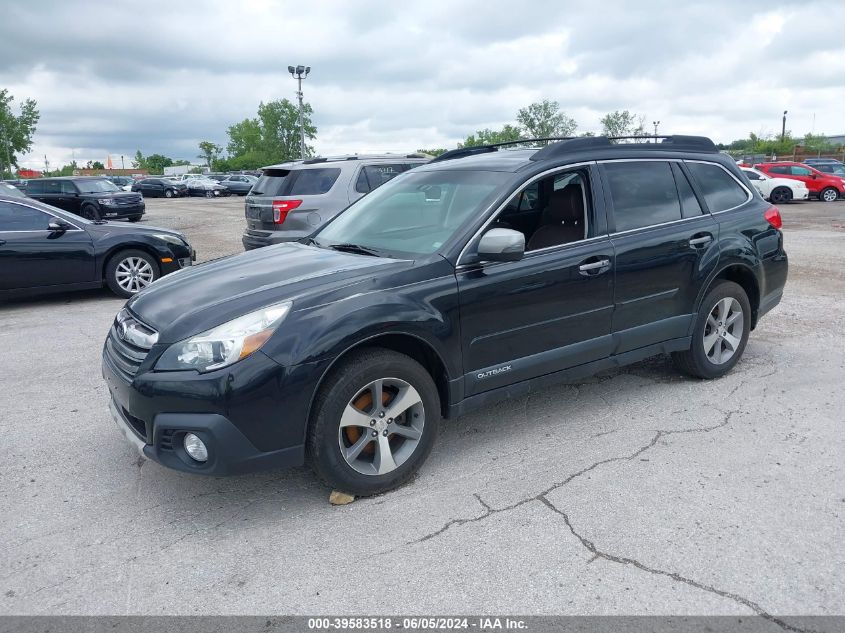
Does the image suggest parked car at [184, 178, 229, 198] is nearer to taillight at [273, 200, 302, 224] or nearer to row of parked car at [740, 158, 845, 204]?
row of parked car at [740, 158, 845, 204]

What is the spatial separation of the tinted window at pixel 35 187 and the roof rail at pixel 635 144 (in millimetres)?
22045

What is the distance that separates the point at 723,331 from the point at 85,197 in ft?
71.8

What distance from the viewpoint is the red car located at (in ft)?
90.8

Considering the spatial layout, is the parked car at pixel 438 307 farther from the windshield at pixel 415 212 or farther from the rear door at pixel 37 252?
the rear door at pixel 37 252

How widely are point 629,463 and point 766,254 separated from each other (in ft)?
8.24

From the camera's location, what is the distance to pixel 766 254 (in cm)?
532

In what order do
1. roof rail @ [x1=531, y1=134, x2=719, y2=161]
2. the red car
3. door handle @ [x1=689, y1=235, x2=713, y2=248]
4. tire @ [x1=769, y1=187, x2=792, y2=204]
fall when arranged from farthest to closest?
1. the red car
2. tire @ [x1=769, y1=187, x2=792, y2=204]
3. door handle @ [x1=689, y1=235, x2=713, y2=248]
4. roof rail @ [x1=531, y1=134, x2=719, y2=161]

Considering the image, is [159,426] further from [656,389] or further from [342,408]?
[656,389]

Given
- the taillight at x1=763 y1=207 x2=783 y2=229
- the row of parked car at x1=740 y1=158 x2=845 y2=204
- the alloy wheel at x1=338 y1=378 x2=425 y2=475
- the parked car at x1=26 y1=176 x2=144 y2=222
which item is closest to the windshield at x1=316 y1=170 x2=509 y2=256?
the alloy wheel at x1=338 y1=378 x2=425 y2=475

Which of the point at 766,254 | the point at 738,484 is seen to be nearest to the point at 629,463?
the point at 738,484

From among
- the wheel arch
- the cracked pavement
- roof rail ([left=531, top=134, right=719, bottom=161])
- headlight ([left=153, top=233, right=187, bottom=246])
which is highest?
roof rail ([left=531, top=134, right=719, bottom=161])

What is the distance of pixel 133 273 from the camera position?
9023 millimetres

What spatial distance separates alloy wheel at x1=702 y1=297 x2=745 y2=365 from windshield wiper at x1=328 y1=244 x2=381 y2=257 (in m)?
2.60

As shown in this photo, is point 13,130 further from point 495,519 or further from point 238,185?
point 495,519
